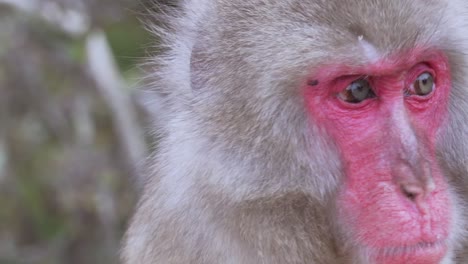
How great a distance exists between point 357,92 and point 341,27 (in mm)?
232

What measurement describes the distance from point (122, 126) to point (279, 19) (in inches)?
106

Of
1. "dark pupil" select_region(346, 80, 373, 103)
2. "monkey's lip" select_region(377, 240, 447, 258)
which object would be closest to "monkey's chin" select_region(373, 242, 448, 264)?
"monkey's lip" select_region(377, 240, 447, 258)

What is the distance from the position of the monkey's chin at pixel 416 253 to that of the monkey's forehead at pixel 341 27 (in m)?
0.61

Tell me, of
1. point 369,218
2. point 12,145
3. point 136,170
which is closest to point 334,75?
point 369,218

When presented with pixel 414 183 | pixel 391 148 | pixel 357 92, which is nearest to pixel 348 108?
pixel 357 92

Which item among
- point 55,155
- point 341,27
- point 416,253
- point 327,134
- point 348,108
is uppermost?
point 341,27

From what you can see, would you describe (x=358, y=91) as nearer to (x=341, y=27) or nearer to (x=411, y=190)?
(x=341, y=27)

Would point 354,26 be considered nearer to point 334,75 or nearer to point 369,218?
point 334,75

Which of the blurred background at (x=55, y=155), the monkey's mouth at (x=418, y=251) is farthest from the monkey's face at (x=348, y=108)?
the blurred background at (x=55, y=155)

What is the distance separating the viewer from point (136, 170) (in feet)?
12.8

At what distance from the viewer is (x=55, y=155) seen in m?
7.00

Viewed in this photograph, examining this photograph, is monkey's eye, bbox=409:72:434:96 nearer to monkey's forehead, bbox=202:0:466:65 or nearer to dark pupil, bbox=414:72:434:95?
dark pupil, bbox=414:72:434:95

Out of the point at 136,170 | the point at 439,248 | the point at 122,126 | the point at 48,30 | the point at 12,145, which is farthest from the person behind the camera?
the point at 12,145

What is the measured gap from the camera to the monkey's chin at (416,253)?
276 centimetres
